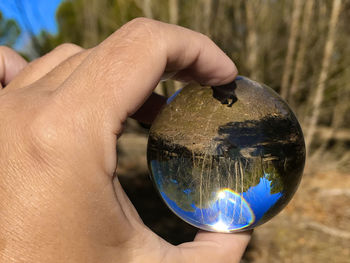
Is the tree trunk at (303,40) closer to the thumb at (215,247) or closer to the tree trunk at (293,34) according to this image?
the tree trunk at (293,34)

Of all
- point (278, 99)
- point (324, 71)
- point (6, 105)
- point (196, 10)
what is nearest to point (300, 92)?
point (324, 71)

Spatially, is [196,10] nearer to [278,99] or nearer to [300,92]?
[300,92]

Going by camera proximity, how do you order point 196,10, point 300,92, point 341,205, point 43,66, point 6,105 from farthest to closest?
point 341,205 < point 300,92 < point 196,10 < point 43,66 < point 6,105

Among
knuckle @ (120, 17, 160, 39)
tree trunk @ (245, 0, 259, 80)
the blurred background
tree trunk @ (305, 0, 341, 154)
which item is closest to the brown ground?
the blurred background

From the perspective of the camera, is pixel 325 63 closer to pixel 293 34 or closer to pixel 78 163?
pixel 293 34

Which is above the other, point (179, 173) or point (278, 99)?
point (278, 99)

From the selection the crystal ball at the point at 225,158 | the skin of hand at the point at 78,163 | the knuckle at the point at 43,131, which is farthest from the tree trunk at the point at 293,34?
the knuckle at the point at 43,131
